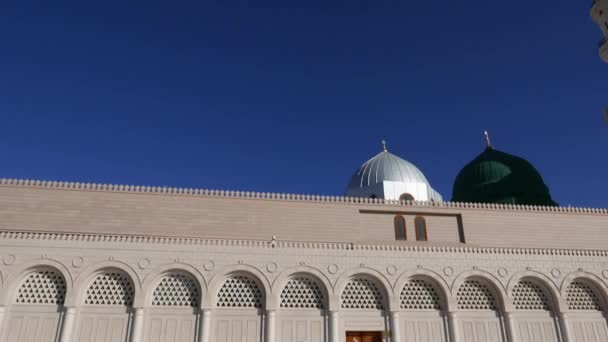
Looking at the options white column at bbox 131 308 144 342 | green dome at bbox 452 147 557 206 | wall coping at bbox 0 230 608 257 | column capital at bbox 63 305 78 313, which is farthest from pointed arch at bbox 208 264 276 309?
green dome at bbox 452 147 557 206

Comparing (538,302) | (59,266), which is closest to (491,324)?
(538,302)

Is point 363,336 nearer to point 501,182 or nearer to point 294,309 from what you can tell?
point 294,309

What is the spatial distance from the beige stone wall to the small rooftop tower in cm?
589

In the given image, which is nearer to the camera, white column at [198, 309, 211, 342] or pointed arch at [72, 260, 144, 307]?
pointed arch at [72, 260, 144, 307]

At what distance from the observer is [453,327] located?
13.8 metres

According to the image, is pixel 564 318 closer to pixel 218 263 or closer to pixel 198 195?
pixel 218 263

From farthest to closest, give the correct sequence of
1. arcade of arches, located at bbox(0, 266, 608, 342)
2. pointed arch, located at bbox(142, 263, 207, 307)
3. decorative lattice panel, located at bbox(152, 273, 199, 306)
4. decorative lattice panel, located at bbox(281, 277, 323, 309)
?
1. decorative lattice panel, located at bbox(281, 277, 323, 309)
2. decorative lattice panel, located at bbox(152, 273, 199, 306)
3. pointed arch, located at bbox(142, 263, 207, 307)
4. arcade of arches, located at bbox(0, 266, 608, 342)

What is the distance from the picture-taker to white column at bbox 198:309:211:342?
1259 centimetres

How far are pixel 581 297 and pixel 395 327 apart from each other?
257 inches

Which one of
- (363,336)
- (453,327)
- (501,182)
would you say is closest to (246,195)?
(363,336)

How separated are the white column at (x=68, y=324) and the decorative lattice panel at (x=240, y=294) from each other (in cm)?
386

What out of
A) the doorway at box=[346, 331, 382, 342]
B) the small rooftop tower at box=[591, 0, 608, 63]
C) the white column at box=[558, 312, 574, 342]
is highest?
the small rooftop tower at box=[591, 0, 608, 63]

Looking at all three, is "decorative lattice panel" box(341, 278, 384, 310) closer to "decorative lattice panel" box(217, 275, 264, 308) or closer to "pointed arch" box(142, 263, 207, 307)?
"decorative lattice panel" box(217, 275, 264, 308)

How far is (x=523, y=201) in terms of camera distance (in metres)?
20.9
